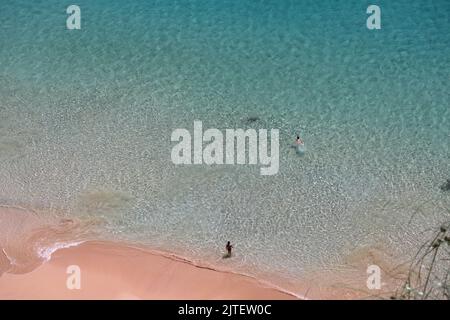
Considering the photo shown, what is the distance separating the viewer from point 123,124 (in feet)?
59.7

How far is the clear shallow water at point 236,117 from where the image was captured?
15.2 m

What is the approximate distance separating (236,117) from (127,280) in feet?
22.0

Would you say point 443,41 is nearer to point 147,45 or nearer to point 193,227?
point 147,45

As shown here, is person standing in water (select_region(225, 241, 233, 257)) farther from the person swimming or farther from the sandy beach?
the person swimming

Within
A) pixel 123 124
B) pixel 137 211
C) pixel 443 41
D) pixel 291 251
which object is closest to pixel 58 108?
pixel 123 124

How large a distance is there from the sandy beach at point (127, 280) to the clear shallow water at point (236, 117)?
1.87ft

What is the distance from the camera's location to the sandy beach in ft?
43.9

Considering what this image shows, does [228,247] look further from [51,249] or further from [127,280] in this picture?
[51,249]

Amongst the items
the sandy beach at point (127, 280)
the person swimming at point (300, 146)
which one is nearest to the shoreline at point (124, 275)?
the sandy beach at point (127, 280)

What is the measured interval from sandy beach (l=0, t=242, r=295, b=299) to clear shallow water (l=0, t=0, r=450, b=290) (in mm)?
569

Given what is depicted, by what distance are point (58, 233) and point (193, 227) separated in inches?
129

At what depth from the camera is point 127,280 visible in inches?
540

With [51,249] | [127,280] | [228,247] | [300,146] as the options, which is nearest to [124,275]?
[127,280]

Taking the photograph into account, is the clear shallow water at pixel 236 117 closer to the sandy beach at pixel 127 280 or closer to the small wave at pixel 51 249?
the sandy beach at pixel 127 280
